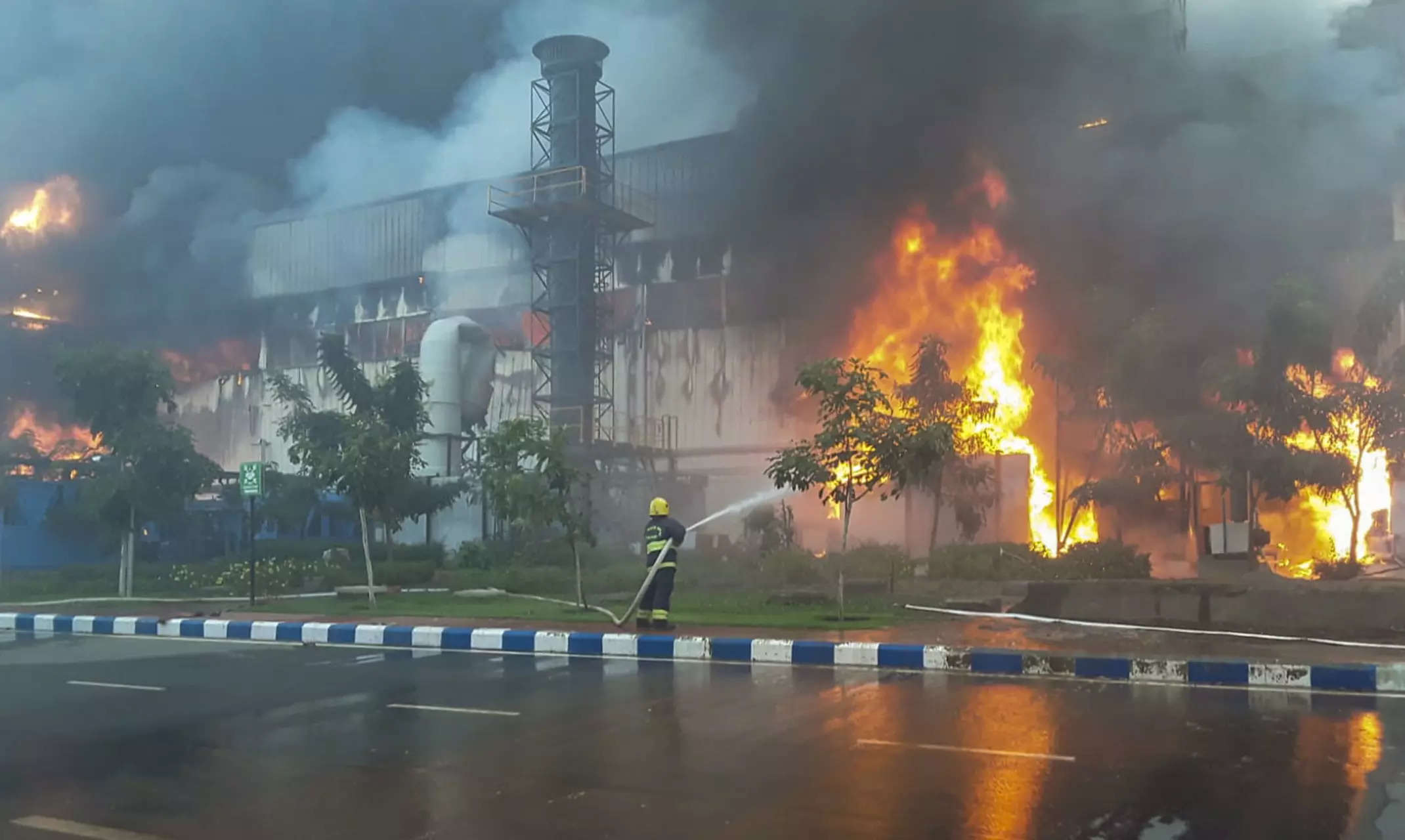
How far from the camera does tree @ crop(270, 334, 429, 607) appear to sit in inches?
663

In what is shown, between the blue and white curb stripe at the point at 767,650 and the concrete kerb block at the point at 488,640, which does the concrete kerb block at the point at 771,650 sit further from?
the concrete kerb block at the point at 488,640

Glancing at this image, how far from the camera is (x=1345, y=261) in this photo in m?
22.1

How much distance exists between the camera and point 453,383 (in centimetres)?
2973

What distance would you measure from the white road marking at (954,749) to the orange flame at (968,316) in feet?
59.9

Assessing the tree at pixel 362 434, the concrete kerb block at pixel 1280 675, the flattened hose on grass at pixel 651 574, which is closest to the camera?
the concrete kerb block at pixel 1280 675

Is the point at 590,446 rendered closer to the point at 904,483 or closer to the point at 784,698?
the point at 904,483

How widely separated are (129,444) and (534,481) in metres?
9.99

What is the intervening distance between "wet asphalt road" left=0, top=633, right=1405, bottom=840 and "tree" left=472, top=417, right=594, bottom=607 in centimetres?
495

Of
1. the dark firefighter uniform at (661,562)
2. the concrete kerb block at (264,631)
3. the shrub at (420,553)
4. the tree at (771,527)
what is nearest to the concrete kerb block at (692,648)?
the dark firefighter uniform at (661,562)

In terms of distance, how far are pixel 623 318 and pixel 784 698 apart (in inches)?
941

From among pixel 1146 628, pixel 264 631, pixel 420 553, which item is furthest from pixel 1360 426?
pixel 420 553

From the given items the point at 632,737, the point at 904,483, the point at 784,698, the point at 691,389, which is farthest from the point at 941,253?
the point at 632,737

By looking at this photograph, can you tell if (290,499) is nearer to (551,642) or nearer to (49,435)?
(551,642)

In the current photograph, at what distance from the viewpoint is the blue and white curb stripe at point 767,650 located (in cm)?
916
